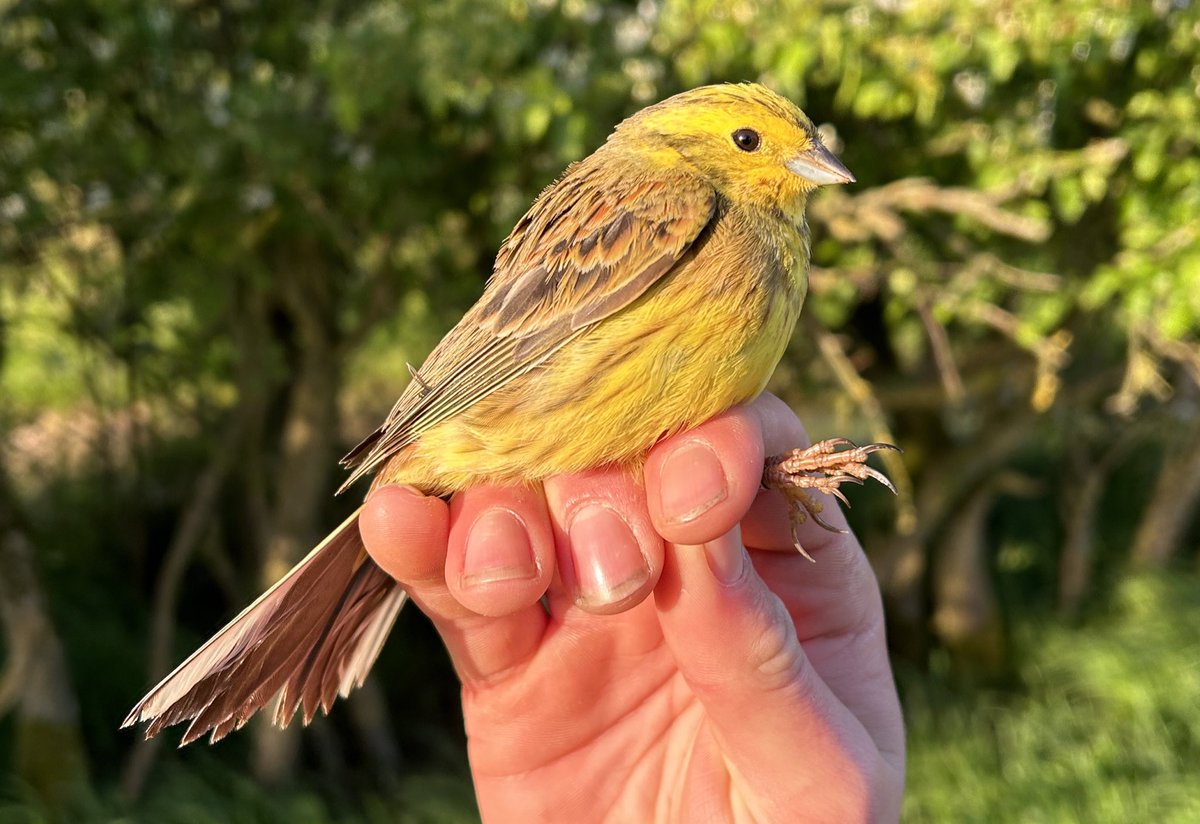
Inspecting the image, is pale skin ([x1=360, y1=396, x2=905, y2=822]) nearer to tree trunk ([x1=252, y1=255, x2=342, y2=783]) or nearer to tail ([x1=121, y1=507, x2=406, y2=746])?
tail ([x1=121, y1=507, x2=406, y2=746])

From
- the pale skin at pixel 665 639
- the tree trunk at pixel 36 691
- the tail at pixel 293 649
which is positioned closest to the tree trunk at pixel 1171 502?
the pale skin at pixel 665 639

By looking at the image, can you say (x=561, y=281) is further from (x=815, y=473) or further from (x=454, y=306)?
(x=454, y=306)

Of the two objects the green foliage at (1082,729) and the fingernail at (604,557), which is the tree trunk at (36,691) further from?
the green foliage at (1082,729)

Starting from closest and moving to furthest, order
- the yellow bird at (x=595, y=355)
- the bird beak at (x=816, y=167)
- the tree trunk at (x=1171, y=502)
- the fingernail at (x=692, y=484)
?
the fingernail at (x=692, y=484), the yellow bird at (x=595, y=355), the bird beak at (x=816, y=167), the tree trunk at (x=1171, y=502)

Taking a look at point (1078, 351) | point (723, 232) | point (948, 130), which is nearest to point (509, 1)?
point (723, 232)

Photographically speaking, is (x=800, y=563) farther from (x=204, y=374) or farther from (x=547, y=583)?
(x=204, y=374)
